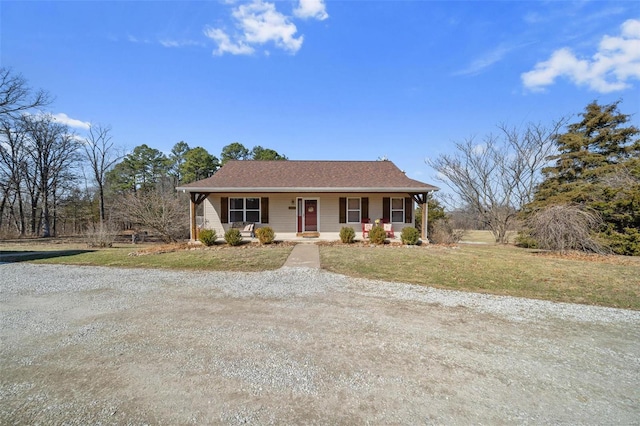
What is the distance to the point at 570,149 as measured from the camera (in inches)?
702

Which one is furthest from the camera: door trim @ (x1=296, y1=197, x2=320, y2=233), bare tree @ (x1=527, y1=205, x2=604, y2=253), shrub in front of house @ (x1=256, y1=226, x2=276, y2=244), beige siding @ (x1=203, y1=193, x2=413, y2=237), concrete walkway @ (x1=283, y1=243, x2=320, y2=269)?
door trim @ (x1=296, y1=197, x2=320, y2=233)

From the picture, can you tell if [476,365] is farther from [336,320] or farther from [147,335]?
[147,335]

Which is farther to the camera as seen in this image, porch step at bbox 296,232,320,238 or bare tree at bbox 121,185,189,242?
bare tree at bbox 121,185,189,242

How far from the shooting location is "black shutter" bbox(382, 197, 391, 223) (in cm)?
1474

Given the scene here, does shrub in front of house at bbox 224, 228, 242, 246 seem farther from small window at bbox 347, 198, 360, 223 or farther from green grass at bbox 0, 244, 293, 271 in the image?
small window at bbox 347, 198, 360, 223

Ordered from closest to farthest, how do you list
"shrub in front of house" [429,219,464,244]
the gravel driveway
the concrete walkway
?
1. the gravel driveway
2. the concrete walkway
3. "shrub in front of house" [429,219,464,244]

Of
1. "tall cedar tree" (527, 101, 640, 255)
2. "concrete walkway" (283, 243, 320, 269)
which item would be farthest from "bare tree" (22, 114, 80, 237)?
"tall cedar tree" (527, 101, 640, 255)

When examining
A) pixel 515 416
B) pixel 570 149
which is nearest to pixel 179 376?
pixel 515 416

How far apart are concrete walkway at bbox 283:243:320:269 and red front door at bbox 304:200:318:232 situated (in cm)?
233

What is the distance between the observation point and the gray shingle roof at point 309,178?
13672mm

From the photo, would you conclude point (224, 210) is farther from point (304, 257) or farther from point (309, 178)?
point (304, 257)

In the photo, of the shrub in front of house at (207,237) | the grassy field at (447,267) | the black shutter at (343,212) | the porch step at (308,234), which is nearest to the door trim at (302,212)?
the porch step at (308,234)

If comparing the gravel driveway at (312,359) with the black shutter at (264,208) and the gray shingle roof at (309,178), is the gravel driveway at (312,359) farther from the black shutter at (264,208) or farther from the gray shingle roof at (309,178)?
the black shutter at (264,208)

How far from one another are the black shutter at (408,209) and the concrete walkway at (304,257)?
5.61 metres
